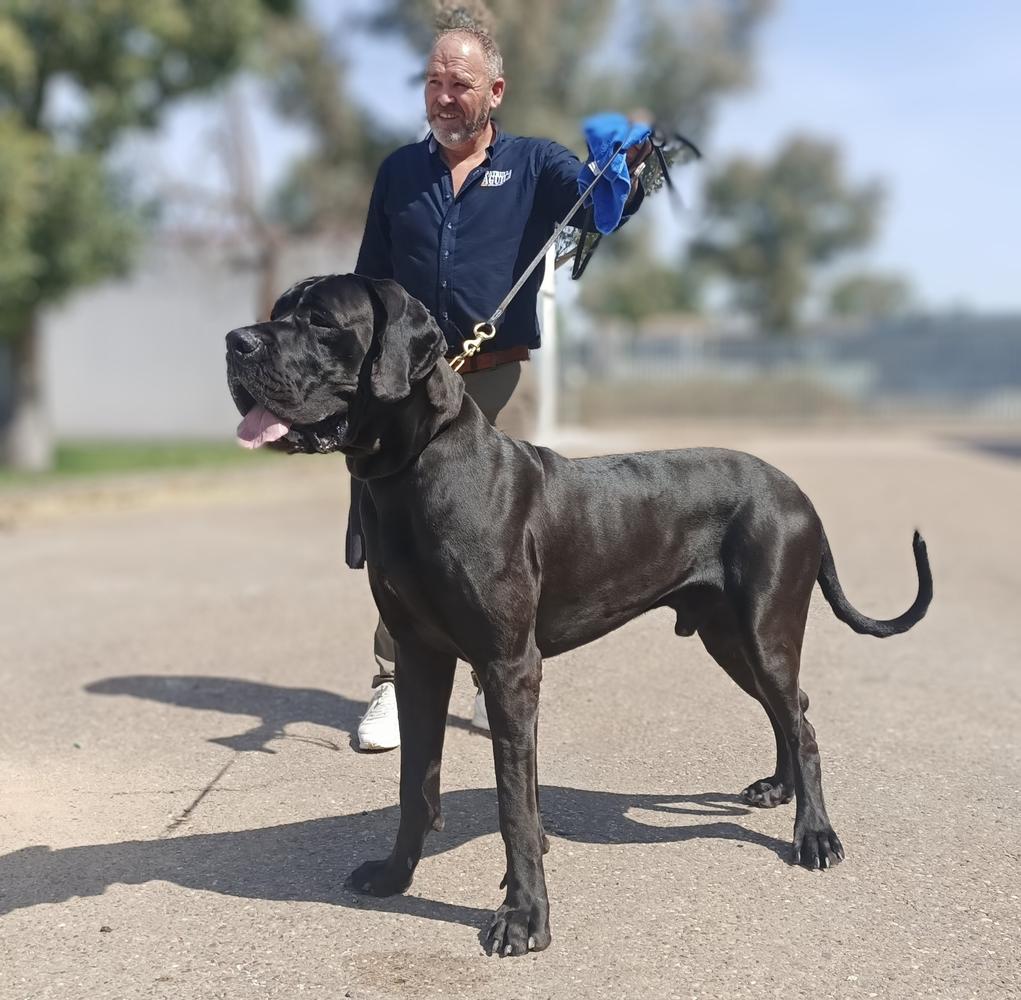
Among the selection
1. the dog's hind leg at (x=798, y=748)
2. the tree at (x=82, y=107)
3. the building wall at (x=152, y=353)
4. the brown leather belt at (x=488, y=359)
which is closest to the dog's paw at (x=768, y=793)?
the dog's hind leg at (x=798, y=748)

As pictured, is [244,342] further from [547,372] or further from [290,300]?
[547,372]

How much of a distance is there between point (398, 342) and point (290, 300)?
31 centimetres

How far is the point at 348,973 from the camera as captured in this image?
3.32m

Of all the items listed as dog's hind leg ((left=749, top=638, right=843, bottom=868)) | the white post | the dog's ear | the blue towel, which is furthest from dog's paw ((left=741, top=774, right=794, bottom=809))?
the white post

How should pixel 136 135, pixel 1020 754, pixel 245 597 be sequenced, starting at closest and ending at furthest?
pixel 1020 754 → pixel 245 597 → pixel 136 135

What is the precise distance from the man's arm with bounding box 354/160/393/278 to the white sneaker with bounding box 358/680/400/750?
5.12 ft

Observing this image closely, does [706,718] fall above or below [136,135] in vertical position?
below

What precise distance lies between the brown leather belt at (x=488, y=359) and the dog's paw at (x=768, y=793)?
1662 mm

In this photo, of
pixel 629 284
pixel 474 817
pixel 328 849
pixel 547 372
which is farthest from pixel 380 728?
pixel 629 284

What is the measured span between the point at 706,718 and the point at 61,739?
8.51 feet

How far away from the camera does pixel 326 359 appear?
11.1 feet

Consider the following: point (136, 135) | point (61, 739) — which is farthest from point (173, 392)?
point (61, 739)

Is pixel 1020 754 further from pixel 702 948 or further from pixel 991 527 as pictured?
pixel 991 527

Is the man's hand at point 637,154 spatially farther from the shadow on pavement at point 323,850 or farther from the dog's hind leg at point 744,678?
the shadow on pavement at point 323,850
